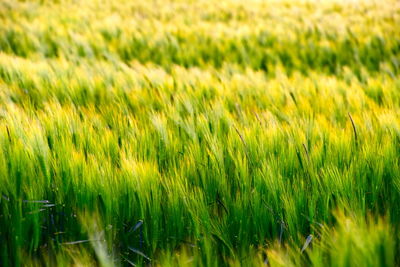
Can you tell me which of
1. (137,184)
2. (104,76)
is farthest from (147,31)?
(137,184)

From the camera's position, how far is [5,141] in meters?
0.91

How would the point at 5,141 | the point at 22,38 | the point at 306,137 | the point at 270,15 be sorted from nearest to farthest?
the point at 5,141
the point at 306,137
the point at 22,38
the point at 270,15

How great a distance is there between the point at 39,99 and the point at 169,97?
534 mm

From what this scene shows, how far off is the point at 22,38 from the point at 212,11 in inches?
137

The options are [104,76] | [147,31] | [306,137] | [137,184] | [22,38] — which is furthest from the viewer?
[147,31]

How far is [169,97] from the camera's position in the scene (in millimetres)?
1569

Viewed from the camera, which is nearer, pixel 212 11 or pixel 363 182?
pixel 363 182

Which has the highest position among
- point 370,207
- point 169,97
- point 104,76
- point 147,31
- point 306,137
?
point 147,31

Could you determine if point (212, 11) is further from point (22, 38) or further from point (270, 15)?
point (22, 38)

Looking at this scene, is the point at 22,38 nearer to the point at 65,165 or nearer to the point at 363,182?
the point at 65,165

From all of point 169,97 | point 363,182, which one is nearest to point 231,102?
point 169,97

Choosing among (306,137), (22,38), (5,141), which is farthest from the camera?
(22,38)

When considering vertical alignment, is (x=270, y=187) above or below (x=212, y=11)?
below

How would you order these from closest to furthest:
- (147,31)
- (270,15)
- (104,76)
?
(104,76)
(147,31)
(270,15)
